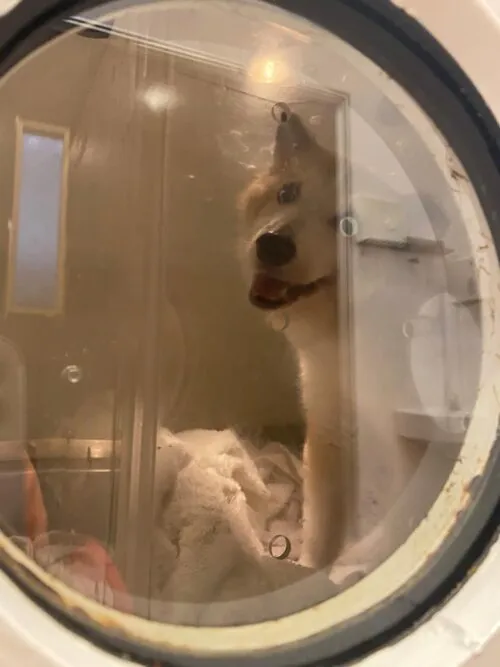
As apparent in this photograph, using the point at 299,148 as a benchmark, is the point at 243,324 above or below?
below

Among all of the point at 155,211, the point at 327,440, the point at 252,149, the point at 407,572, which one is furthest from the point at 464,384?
the point at 155,211

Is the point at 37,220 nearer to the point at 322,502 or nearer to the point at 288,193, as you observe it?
the point at 288,193

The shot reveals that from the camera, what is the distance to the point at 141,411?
3.38 feet

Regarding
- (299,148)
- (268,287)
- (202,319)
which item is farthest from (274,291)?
(299,148)

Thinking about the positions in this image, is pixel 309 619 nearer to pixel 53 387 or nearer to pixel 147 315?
pixel 53 387

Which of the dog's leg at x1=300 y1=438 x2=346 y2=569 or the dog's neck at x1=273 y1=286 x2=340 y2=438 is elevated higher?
the dog's neck at x1=273 y1=286 x2=340 y2=438

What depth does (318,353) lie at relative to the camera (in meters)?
A: 1.07

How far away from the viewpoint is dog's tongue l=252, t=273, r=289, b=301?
111 cm

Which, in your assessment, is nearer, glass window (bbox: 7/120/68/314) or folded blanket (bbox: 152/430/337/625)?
folded blanket (bbox: 152/430/337/625)

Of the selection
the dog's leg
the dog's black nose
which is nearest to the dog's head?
the dog's black nose

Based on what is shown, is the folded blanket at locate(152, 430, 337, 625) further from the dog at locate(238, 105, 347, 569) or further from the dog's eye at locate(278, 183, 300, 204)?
the dog's eye at locate(278, 183, 300, 204)

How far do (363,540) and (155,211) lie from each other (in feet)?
1.99

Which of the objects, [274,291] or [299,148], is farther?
[274,291]

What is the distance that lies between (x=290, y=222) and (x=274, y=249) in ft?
0.19
